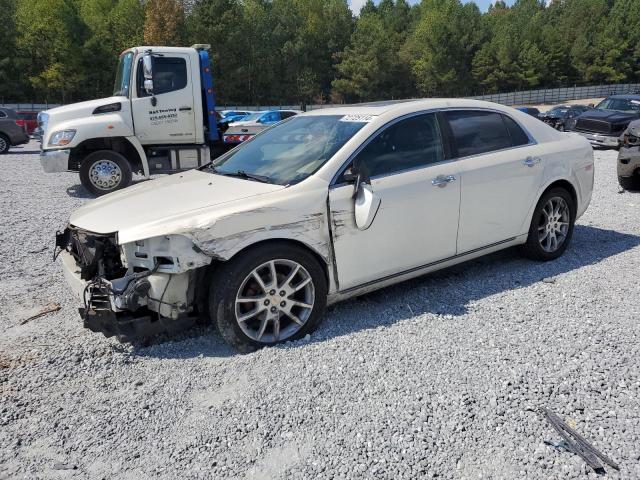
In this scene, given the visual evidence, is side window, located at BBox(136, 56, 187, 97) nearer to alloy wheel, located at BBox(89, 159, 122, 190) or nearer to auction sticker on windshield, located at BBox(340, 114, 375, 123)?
alloy wheel, located at BBox(89, 159, 122, 190)

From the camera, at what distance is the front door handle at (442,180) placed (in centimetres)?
429

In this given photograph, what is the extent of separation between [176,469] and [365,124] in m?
2.74

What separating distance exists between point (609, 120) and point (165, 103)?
13.8 meters

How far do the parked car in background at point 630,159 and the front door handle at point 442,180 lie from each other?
607cm

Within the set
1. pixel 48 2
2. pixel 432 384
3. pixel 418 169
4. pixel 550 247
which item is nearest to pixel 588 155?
pixel 550 247

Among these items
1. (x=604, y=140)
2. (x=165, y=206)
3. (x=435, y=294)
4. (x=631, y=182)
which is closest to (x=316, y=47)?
(x=604, y=140)

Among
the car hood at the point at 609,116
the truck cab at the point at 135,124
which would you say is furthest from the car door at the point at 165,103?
the car hood at the point at 609,116

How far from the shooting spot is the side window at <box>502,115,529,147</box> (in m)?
5.04

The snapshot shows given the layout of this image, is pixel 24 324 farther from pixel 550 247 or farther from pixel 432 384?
pixel 550 247

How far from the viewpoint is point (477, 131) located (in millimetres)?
4789

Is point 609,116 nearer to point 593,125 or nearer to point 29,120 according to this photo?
point 593,125

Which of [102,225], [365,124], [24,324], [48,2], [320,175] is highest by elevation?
[48,2]

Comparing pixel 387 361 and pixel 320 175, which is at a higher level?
pixel 320 175

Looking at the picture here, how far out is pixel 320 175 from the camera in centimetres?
387
